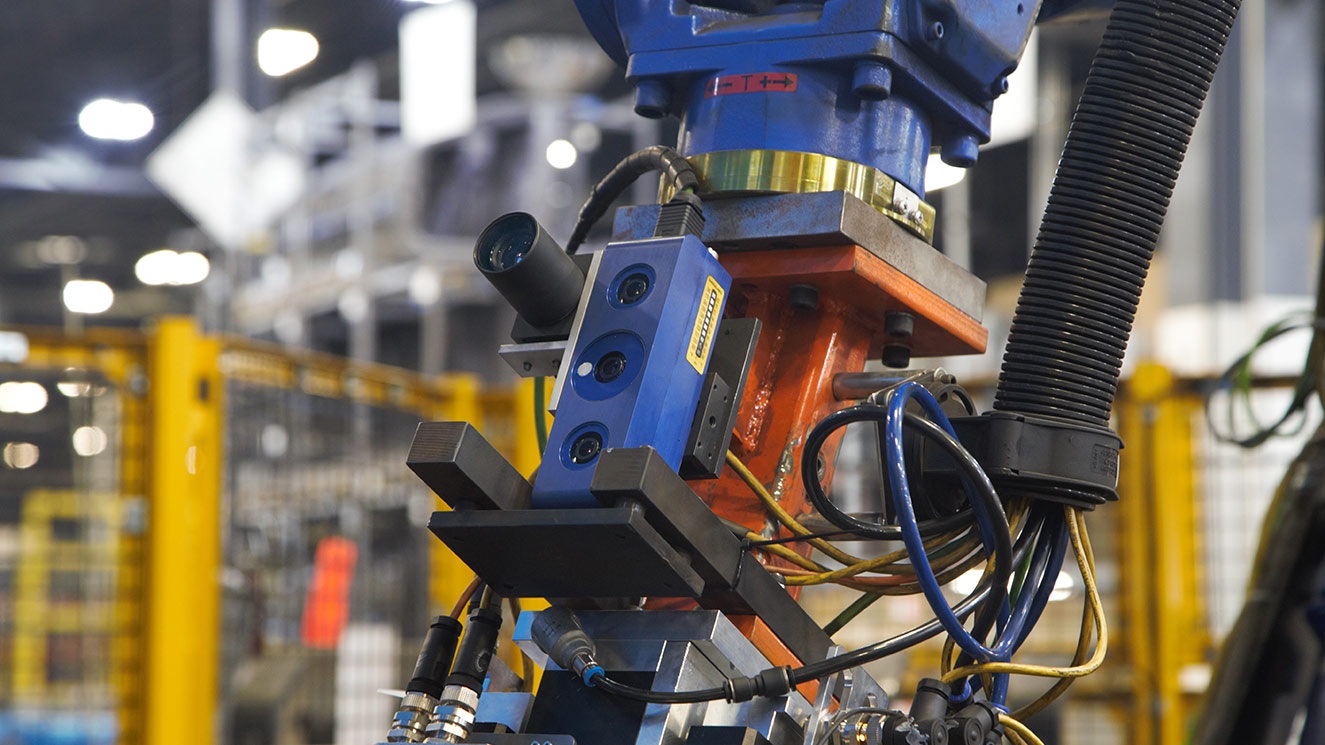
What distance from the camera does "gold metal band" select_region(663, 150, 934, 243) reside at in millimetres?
1480

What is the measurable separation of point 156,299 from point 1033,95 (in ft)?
17.2

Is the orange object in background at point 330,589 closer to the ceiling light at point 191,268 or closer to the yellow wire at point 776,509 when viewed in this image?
the ceiling light at point 191,268

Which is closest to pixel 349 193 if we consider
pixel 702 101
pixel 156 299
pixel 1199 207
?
pixel 156 299

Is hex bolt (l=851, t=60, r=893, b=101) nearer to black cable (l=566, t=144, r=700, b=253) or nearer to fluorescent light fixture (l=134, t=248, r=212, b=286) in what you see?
black cable (l=566, t=144, r=700, b=253)

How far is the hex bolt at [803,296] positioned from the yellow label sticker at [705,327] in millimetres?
141

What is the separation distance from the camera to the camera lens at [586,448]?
127cm

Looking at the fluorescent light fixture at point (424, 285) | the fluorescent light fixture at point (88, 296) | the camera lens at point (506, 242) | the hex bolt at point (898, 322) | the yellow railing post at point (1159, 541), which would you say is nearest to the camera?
the camera lens at point (506, 242)

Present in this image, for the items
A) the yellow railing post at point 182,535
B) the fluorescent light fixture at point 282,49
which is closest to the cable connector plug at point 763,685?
the yellow railing post at point 182,535

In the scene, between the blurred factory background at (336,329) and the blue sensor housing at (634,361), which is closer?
the blue sensor housing at (634,361)

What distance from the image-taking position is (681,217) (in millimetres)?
1389

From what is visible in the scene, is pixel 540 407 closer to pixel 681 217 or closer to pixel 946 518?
pixel 681 217

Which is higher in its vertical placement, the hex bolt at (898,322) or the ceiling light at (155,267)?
the ceiling light at (155,267)

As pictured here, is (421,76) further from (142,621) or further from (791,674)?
(791,674)

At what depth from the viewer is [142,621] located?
378 cm
